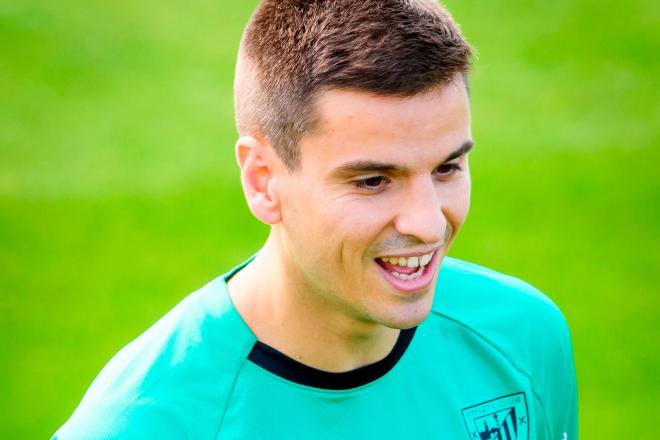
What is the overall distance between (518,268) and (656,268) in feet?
3.22

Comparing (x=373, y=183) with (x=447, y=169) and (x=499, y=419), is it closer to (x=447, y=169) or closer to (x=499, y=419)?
(x=447, y=169)

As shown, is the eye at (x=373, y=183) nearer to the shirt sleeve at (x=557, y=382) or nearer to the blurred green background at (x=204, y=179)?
the shirt sleeve at (x=557, y=382)

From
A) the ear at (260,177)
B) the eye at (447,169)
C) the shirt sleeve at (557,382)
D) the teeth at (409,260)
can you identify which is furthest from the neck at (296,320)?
the shirt sleeve at (557,382)

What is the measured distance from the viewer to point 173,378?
310 centimetres

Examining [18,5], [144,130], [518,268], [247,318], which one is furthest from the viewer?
[18,5]

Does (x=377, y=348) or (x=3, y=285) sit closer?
(x=377, y=348)

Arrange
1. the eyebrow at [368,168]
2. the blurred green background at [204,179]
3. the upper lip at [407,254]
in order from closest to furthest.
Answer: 1. the eyebrow at [368,168]
2. the upper lip at [407,254]
3. the blurred green background at [204,179]

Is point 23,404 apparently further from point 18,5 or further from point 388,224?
point 18,5

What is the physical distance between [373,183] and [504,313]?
88 centimetres

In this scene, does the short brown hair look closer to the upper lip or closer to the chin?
the upper lip

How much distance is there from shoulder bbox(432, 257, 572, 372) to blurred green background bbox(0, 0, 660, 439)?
2917 mm

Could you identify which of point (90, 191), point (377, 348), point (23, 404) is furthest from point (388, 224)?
point (90, 191)

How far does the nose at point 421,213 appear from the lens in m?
2.98

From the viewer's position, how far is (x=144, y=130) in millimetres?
9039
